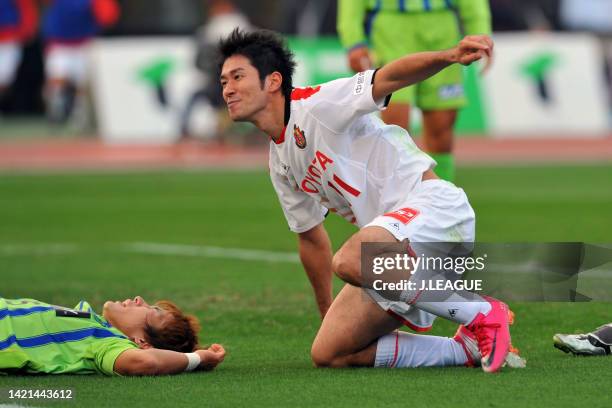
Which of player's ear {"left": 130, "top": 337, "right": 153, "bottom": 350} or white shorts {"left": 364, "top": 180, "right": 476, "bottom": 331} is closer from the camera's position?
white shorts {"left": 364, "top": 180, "right": 476, "bottom": 331}

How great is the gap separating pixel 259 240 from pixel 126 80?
1269 centimetres

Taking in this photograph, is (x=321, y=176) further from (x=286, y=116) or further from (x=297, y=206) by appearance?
(x=297, y=206)

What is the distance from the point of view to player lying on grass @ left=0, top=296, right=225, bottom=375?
259 inches

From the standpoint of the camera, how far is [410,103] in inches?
408

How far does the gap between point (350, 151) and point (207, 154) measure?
16.5 meters

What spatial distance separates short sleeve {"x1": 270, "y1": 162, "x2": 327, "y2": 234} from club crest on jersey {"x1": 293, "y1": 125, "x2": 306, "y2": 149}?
41 centimetres

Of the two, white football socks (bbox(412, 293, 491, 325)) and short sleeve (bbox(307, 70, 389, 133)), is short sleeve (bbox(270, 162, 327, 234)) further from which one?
white football socks (bbox(412, 293, 491, 325))

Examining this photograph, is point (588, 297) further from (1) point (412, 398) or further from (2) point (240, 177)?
(2) point (240, 177)

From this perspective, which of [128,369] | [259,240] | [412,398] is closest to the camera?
[412,398]

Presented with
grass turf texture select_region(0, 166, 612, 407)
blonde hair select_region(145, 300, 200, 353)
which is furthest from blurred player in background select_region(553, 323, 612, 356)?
blonde hair select_region(145, 300, 200, 353)

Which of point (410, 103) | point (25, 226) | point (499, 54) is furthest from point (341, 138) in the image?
point (499, 54)

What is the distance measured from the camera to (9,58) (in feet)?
97.3

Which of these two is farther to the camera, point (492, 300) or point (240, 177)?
point (240, 177)

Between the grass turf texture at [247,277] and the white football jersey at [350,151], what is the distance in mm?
879
